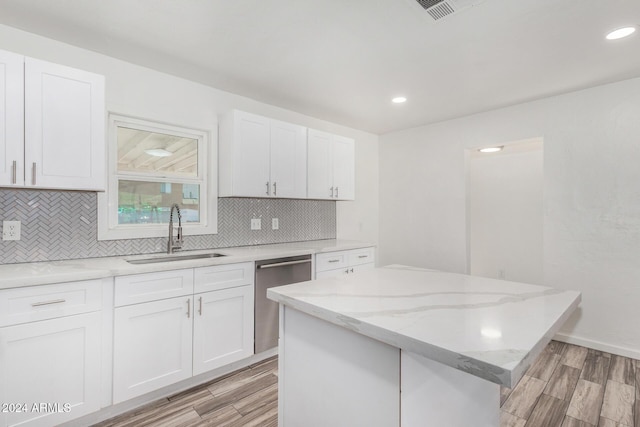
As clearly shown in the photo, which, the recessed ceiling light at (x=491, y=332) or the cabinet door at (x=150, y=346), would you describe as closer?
the recessed ceiling light at (x=491, y=332)

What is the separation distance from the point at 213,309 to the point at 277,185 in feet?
4.26

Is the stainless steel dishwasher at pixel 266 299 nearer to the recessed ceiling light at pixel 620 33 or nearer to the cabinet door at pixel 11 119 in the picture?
the cabinet door at pixel 11 119

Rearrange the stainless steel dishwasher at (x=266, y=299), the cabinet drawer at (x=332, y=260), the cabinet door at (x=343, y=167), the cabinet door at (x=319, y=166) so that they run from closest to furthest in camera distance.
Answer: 1. the stainless steel dishwasher at (x=266, y=299)
2. the cabinet drawer at (x=332, y=260)
3. the cabinet door at (x=319, y=166)
4. the cabinet door at (x=343, y=167)

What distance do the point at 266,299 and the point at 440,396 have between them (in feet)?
5.73

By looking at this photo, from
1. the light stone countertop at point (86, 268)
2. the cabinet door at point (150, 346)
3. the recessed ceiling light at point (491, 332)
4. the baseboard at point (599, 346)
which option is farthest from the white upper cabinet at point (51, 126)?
the baseboard at point (599, 346)

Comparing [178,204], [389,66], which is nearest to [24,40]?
[178,204]

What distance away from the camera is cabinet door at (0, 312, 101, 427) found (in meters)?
1.60

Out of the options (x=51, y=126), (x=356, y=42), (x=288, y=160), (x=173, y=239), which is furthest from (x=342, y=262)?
(x=51, y=126)

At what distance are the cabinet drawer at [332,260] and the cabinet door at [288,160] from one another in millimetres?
687

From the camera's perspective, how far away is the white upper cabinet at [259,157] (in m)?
2.82

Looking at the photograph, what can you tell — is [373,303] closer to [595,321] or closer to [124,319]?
[124,319]

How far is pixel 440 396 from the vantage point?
1113mm

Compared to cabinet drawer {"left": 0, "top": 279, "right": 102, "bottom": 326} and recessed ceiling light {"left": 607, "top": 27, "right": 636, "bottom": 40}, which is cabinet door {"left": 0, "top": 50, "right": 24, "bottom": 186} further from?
recessed ceiling light {"left": 607, "top": 27, "right": 636, "bottom": 40}

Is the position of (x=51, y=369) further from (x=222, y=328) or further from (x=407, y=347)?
(x=407, y=347)
